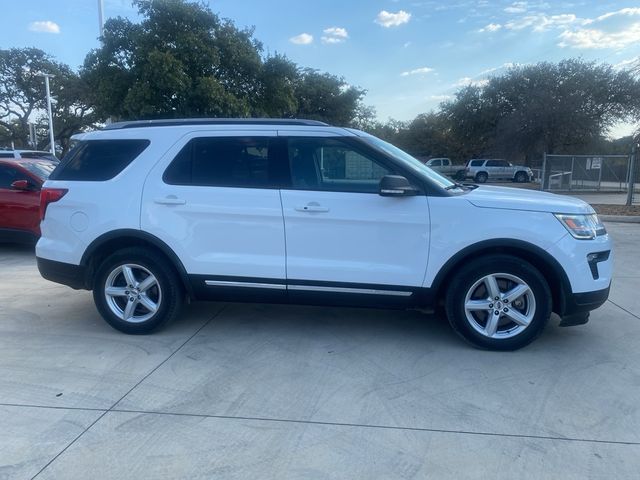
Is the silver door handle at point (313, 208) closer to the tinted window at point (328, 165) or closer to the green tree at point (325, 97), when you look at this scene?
the tinted window at point (328, 165)

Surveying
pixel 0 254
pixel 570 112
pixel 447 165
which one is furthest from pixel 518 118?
pixel 0 254

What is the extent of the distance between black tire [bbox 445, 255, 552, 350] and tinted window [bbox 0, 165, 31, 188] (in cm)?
773

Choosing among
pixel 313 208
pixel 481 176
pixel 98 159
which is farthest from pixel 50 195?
pixel 481 176

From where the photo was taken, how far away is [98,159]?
16.3 feet

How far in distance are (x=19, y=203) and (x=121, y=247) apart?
477cm

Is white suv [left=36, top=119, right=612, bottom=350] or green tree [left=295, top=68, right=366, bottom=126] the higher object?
green tree [left=295, top=68, right=366, bottom=126]

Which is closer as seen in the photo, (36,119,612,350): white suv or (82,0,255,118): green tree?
(36,119,612,350): white suv

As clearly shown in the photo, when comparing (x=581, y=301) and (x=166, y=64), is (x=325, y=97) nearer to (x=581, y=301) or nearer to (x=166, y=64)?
(x=166, y=64)

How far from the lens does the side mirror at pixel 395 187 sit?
420 cm

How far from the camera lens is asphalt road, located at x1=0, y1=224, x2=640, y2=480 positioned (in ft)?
9.61

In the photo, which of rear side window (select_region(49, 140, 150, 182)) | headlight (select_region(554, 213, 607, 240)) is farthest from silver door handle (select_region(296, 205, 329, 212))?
headlight (select_region(554, 213, 607, 240))

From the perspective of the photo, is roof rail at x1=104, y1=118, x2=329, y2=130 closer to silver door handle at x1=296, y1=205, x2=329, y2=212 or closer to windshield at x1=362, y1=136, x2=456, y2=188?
windshield at x1=362, y1=136, x2=456, y2=188

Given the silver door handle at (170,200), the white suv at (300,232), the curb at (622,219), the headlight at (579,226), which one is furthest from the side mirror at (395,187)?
the curb at (622,219)

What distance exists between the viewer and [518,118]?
32.7 metres
